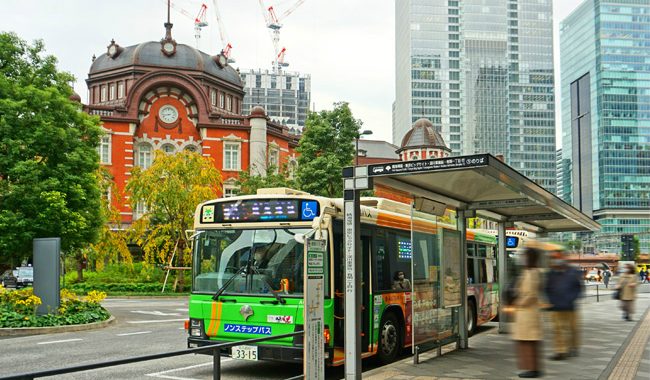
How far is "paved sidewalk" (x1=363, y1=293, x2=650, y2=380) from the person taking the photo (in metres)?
10.1

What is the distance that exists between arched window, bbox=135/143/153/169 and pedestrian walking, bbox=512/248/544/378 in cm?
5151

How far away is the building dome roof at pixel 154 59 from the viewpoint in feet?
199

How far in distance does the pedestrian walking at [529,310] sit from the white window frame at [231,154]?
5116 centimetres

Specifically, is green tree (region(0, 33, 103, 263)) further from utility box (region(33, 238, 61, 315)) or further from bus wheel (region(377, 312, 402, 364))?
bus wheel (region(377, 312, 402, 364))

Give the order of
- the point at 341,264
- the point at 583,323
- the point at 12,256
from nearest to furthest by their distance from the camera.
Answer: the point at 341,264 → the point at 583,323 → the point at 12,256

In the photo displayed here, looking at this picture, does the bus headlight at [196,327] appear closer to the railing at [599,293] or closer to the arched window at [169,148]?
the railing at [599,293]

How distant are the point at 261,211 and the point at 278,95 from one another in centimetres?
17815

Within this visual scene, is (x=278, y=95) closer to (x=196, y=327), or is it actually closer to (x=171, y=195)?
(x=171, y=195)

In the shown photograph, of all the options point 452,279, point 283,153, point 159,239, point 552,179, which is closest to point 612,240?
point 552,179

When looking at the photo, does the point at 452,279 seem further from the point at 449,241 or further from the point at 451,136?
the point at 451,136

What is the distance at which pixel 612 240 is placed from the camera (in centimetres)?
14138

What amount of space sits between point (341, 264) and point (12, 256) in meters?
16.1

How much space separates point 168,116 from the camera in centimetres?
5722

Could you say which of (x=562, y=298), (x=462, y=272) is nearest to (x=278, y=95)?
(x=462, y=272)
